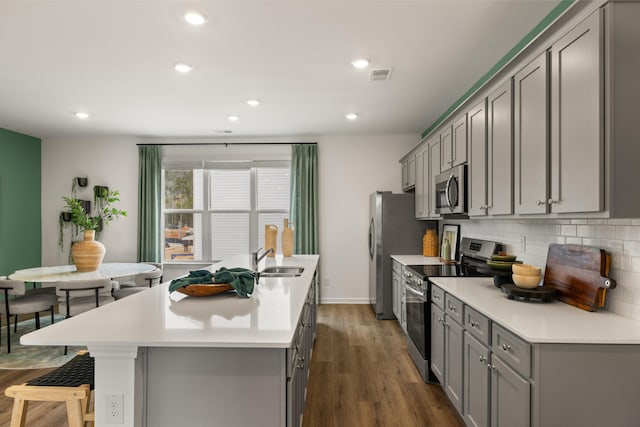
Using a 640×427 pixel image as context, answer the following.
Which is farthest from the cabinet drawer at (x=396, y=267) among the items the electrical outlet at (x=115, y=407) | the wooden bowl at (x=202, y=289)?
the electrical outlet at (x=115, y=407)

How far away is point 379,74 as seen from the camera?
345cm

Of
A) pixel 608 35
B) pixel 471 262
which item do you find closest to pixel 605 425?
pixel 608 35

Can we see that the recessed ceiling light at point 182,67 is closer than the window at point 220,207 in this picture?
Yes

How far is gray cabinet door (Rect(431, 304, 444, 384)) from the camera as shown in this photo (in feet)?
9.23

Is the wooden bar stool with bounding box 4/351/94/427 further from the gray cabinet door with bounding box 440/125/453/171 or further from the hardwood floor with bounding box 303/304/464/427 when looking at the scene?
the gray cabinet door with bounding box 440/125/453/171

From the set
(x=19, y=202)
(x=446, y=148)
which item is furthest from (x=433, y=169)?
(x=19, y=202)

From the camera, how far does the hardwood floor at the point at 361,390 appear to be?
2588 mm

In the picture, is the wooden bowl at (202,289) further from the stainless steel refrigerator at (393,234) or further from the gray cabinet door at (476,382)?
the stainless steel refrigerator at (393,234)

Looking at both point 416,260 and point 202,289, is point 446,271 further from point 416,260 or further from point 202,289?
point 202,289

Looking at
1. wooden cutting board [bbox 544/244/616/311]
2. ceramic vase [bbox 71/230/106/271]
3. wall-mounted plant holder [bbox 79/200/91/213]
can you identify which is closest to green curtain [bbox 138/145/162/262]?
wall-mounted plant holder [bbox 79/200/91/213]

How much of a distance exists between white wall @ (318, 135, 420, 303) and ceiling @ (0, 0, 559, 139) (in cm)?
98

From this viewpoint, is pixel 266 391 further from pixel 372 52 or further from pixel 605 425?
pixel 372 52

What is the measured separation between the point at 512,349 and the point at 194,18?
264cm

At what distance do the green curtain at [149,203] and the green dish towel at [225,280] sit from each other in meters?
3.95
